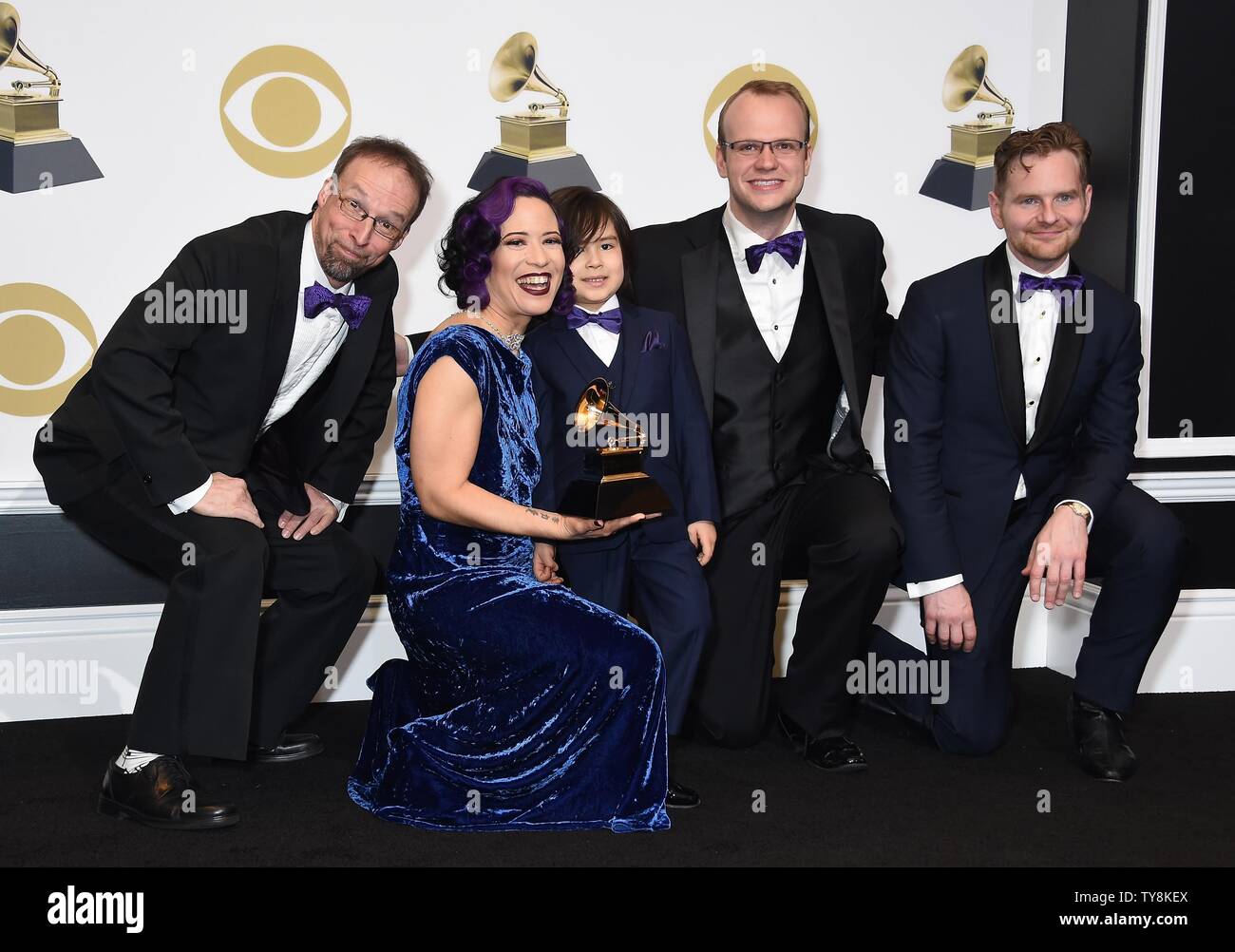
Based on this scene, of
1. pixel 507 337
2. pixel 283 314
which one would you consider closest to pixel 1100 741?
pixel 507 337

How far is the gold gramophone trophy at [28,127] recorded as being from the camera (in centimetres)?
414

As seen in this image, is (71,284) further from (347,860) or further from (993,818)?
(993,818)

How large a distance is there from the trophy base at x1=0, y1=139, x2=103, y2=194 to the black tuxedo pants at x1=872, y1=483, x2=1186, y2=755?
120 inches

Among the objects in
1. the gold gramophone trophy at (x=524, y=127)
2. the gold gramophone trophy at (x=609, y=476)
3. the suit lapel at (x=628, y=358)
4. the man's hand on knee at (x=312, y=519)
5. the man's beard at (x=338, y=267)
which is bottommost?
the man's hand on knee at (x=312, y=519)

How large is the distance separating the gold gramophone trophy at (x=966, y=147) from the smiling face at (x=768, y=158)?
1073 millimetres

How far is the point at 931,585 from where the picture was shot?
3.79 metres

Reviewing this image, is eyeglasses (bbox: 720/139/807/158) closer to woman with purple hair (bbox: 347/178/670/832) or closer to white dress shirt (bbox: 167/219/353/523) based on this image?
woman with purple hair (bbox: 347/178/670/832)

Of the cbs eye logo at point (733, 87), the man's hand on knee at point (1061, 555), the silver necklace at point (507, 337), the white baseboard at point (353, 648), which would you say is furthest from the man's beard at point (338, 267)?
the man's hand on knee at point (1061, 555)

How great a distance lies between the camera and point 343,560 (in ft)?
12.6

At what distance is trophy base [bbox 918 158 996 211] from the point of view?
15.9ft

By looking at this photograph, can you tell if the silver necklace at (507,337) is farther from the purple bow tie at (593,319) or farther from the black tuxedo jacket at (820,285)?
the black tuxedo jacket at (820,285)

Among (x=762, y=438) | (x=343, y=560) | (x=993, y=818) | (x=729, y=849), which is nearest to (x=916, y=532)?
(x=762, y=438)
